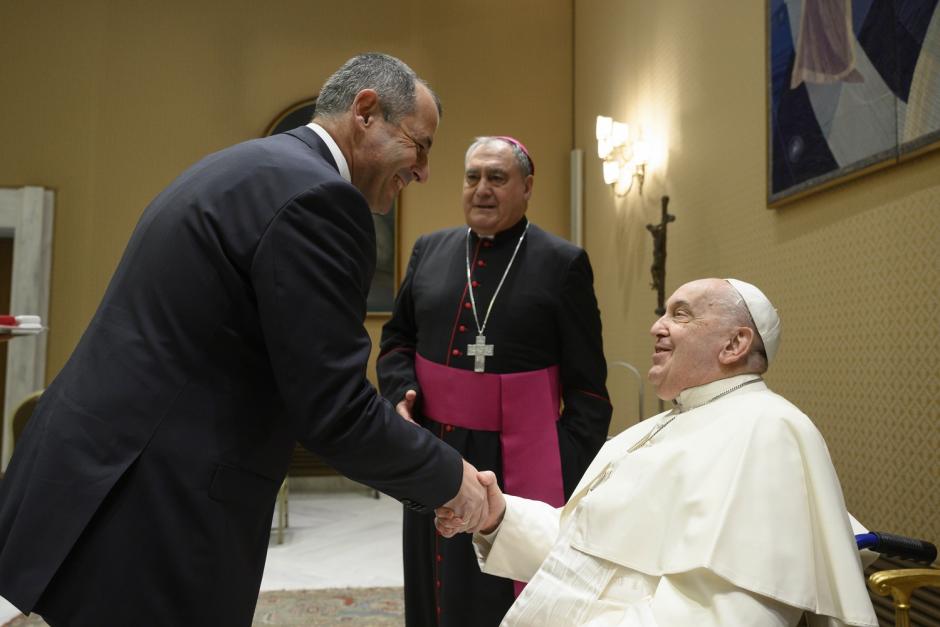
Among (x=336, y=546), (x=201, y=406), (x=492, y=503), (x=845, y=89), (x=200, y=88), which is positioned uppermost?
(x=200, y=88)

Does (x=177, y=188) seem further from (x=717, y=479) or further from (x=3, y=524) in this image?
(x=717, y=479)

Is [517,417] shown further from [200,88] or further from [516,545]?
[200,88]

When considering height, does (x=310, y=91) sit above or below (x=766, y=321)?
above

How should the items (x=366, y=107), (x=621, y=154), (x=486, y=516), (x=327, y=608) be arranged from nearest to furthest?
(x=366, y=107), (x=486, y=516), (x=327, y=608), (x=621, y=154)

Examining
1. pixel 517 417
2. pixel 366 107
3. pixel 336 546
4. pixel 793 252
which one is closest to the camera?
pixel 366 107

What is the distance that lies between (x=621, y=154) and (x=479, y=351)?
364 centimetres

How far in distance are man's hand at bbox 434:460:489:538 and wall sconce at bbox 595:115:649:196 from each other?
13.4 ft

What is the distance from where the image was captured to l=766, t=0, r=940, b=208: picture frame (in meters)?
2.54

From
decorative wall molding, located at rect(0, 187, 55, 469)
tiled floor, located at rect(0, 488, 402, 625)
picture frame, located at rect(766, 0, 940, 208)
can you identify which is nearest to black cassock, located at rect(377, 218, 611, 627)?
picture frame, located at rect(766, 0, 940, 208)

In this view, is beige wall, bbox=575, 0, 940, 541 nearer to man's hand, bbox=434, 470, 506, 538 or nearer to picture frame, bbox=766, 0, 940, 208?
picture frame, bbox=766, 0, 940, 208

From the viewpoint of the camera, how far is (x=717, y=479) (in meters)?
1.64

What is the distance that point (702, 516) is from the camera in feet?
5.27

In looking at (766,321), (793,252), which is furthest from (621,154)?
(766,321)

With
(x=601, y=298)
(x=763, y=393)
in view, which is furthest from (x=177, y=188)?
(x=601, y=298)
